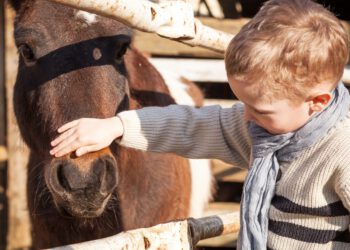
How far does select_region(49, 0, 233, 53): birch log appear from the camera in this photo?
1830 millimetres

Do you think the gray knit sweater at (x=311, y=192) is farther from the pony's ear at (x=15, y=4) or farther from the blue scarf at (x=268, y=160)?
the pony's ear at (x=15, y=4)

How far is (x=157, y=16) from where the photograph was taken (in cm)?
204

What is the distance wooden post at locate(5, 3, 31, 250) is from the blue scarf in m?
3.20

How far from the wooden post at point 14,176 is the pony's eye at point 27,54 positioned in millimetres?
2188

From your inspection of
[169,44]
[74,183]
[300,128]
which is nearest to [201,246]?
Result: [169,44]

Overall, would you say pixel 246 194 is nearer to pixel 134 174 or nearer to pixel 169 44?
pixel 134 174

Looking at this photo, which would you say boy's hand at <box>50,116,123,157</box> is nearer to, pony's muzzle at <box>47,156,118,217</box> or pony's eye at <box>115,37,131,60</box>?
pony's muzzle at <box>47,156,118,217</box>

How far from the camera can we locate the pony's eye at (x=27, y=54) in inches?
98.0

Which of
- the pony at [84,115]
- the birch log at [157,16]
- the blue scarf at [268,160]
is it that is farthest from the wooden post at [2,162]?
the blue scarf at [268,160]

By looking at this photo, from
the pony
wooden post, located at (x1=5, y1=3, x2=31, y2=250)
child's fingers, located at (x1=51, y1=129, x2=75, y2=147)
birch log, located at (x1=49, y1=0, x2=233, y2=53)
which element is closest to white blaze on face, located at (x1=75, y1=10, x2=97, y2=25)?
the pony

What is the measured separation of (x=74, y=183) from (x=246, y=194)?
578mm

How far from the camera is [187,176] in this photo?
3252 mm

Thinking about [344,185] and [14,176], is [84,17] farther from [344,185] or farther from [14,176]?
[14,176]

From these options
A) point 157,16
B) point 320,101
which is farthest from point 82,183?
point 320,101
